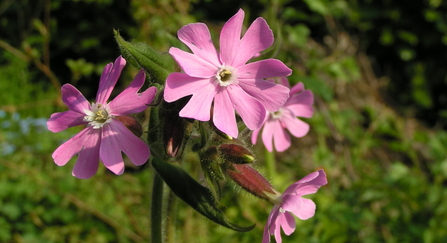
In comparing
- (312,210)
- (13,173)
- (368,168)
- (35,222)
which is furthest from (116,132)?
(368,168)

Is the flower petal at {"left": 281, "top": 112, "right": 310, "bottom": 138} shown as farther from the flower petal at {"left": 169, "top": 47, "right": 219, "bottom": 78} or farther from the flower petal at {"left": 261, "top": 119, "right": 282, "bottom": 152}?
the flower petal at {"left": 169, "top": 47, "right": 219, "bottom": 78}

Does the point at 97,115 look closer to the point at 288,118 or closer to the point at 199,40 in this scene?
the point at 199,40

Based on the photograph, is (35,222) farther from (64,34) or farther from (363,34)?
(363,34)

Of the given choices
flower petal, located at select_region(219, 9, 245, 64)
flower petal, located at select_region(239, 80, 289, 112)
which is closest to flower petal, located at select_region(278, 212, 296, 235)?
flower petal, located at select_region(239, 80, 289, 112)

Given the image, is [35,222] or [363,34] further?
[363,34]

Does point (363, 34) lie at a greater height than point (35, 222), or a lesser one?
lesser

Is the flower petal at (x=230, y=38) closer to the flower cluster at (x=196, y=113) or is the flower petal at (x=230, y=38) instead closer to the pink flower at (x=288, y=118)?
the flower cluster at (x=196, y=113)
